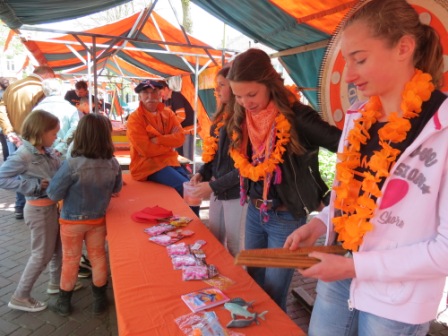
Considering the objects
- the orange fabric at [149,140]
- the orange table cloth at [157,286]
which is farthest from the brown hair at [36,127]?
the orange fabric at [149,140]

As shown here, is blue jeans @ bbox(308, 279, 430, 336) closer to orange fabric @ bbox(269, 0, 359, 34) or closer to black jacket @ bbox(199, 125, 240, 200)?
black jacket @ bbox(199, 125, 240, 200)

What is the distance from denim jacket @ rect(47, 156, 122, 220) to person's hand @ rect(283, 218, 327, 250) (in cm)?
168

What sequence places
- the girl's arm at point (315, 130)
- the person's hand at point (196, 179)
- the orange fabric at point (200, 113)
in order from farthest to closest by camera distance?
the orange fabric at point (200, 113) < the person's hand at point (196, 179) < the girl's arm at point (315, 130)

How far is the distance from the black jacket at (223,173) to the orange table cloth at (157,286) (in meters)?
0.32

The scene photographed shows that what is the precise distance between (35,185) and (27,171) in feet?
0.47

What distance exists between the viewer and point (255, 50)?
1701 mm

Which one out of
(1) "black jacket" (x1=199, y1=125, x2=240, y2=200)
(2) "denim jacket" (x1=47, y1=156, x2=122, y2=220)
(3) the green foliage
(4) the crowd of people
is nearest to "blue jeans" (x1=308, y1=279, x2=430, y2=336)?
(4) the crowd of people

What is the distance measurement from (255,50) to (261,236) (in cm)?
101

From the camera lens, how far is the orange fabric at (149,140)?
11.2 ft

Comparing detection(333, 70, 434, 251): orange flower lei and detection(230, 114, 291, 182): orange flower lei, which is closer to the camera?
detection(333, 70, 434, 251): orange flower lei

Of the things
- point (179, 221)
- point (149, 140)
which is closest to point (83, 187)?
point (179, 221)

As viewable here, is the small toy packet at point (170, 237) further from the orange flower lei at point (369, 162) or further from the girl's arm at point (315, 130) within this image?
the orange flower lei at point (369, 162)

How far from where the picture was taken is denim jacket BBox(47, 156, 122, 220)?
2.37 m

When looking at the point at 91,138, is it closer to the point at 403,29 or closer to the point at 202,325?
the point at 202,325
